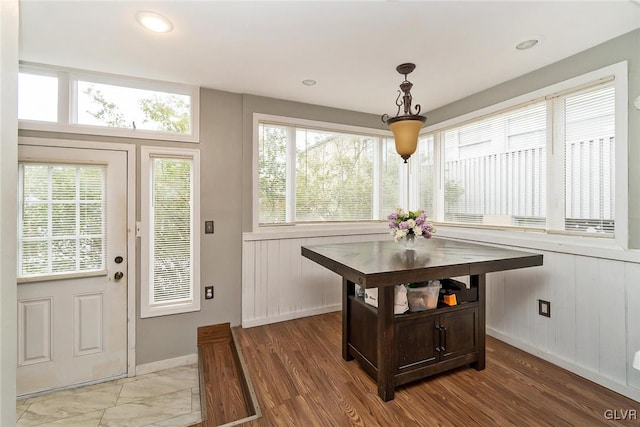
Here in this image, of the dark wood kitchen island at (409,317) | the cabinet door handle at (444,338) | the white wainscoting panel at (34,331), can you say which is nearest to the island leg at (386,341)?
the dark wood kitchen island at (409,317)

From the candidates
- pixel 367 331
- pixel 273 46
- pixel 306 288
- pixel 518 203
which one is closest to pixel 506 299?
pixel 518 203

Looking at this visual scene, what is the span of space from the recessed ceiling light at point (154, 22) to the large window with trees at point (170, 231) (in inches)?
44.1

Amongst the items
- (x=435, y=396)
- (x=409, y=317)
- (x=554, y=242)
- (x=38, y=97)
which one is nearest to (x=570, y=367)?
(x=554, y=242)

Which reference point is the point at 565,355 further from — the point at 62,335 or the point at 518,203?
the point at 62,335

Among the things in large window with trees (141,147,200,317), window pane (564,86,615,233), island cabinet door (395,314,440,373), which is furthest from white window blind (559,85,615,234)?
large window with trees (141,147,200,317)

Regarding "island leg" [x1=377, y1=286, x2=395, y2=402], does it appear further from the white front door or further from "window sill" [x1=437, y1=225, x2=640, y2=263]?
the white front door

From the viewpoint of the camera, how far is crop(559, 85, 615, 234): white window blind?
2.09 m

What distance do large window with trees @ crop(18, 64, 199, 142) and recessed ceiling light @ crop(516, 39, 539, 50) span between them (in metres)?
2.84

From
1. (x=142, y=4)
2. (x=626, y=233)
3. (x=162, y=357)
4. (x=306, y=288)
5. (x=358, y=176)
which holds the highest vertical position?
→ (x=142, y=4)

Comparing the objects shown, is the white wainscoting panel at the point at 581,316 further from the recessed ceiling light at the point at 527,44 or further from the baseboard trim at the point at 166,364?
the baseboard trim at the point at 166,364

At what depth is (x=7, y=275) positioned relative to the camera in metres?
0.60

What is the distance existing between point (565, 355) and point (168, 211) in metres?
3.71

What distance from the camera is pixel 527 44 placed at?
2104mm

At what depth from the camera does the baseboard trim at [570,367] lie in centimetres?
194
